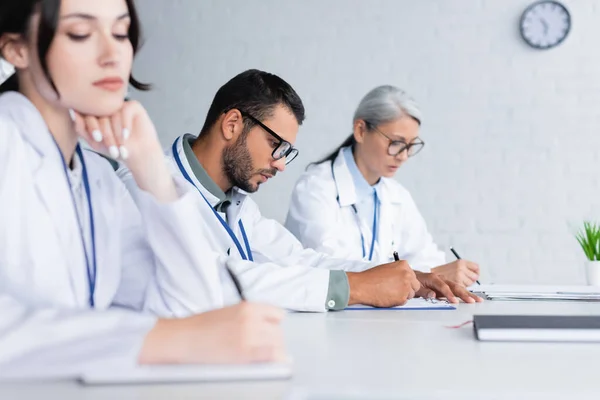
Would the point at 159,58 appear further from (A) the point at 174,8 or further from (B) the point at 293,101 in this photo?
(B) the point at 293,101

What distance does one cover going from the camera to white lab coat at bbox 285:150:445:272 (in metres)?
2.99

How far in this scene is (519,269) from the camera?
14.3ft

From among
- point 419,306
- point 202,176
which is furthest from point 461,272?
point 202,176

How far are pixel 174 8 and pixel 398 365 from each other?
13.3ft

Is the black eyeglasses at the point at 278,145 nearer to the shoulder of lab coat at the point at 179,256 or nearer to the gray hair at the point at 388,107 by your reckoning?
the shoulder of lab coat at the point at 179,256

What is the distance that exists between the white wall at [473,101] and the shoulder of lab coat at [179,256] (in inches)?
129

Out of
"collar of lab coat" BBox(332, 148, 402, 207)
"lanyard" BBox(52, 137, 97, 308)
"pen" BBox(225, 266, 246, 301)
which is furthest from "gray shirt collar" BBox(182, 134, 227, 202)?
"collar of lab coat" BBox(332, 148, 402, 207)

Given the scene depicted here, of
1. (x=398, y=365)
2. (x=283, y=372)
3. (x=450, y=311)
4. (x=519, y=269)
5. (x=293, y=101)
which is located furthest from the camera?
(x=519, y=269)

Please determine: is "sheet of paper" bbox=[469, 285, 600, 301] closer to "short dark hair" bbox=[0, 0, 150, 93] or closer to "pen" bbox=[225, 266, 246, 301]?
"pen" bbox=[225, 266, 246, 301]

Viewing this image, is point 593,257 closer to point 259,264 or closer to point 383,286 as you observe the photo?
point 383,286

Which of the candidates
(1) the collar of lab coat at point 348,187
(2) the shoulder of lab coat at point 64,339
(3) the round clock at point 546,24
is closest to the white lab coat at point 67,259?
(2) the shoulder of lab coat at point 64,339

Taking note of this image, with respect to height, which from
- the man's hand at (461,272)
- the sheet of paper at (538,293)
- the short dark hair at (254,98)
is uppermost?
the short dark hair at (254,98)

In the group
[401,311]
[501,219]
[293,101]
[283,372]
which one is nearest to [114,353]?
[283,372]

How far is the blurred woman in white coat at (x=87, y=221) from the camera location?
0.88 m
